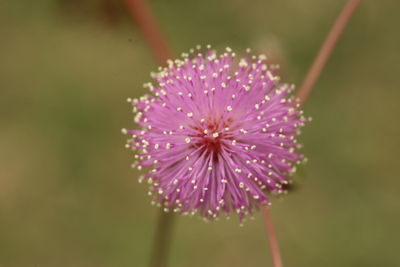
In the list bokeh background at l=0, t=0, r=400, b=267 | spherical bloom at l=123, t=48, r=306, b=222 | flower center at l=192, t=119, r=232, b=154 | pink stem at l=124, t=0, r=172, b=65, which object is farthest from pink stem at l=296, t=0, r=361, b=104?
bokeh background at l=0, t=0, r=400, b=267

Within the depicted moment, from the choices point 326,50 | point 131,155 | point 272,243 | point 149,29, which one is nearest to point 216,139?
point 272,243

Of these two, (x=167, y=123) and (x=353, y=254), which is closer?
(x=167, y=123)

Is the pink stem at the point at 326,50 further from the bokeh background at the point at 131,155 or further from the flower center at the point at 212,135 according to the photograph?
the bokeh background at the point at 131,155

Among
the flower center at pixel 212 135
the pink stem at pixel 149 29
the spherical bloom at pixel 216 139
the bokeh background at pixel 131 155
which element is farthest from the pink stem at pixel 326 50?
the bokeh background at pixel 131 155

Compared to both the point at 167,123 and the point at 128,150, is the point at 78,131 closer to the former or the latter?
the point at 128,150

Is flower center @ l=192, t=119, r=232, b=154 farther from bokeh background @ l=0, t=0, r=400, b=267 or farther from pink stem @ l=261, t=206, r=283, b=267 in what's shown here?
bokeh background @ l=0, t=0, r=400, b=267

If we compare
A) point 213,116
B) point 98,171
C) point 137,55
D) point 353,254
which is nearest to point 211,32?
point 137,55
